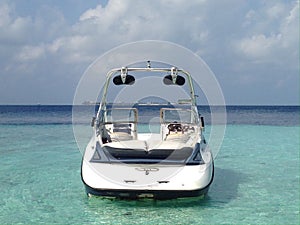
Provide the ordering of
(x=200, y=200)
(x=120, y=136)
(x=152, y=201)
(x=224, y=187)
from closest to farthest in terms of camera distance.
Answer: (x=152, y=201)
(x=200, y=200)
(x=224, y=187)
(x=120, y=136)

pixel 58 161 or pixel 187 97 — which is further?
pixel 58 161

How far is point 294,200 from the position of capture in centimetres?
723

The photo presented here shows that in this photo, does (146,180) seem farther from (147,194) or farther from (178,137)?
(178,137)

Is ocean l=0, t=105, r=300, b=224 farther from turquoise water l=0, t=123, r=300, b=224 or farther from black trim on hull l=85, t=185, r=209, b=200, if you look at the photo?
black trim on hull l=85, t=185, r=209, b=200

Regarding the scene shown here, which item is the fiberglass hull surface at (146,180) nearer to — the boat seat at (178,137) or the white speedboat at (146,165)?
the white speedboat at (146,165)

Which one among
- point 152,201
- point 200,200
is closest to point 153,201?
point 152,201

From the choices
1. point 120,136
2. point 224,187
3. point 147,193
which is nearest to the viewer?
point 147,193

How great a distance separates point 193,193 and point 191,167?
0.40 m

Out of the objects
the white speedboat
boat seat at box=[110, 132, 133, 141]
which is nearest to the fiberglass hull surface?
the white speedboat

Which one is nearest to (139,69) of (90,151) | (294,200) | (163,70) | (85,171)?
(163,70)

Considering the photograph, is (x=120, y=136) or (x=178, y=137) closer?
(x=178, y=137)

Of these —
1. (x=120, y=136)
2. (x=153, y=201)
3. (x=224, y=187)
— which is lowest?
(x=153, y=201)

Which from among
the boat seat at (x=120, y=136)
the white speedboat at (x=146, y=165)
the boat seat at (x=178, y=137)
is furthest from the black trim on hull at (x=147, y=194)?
the boat seat at (x=120, y=136)

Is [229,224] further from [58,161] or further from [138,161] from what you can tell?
[58,161]
